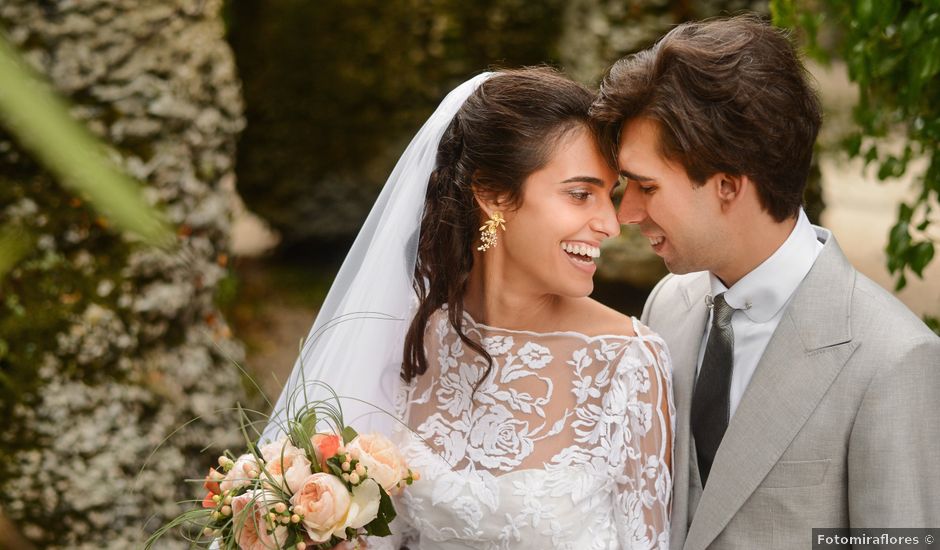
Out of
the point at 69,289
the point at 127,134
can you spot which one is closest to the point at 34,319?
the point at 69,289

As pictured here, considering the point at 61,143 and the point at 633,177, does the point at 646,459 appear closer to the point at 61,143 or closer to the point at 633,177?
the point at 633,177

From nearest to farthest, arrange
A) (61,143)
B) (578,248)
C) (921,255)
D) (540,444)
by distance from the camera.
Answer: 1. (61,143)
2. (578,248)
3. (540,444)
4. (921,255)

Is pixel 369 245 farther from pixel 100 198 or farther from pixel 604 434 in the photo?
pixel 100 198

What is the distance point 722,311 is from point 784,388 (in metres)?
0.25

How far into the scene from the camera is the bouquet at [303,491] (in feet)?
6.59

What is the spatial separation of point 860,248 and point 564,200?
6255mm

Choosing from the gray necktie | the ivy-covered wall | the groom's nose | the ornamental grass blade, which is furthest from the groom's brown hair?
the ornamental grass blade

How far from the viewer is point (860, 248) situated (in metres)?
7.82

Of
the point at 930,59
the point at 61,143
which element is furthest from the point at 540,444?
the point at 61,143

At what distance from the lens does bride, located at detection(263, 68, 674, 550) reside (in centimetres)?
230

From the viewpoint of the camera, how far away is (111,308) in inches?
137

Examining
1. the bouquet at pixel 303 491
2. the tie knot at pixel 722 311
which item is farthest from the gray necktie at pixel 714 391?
the bouquet at pixel 303 491

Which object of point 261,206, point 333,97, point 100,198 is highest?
point 100,198

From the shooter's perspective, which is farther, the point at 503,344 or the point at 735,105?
the point at 503,344
